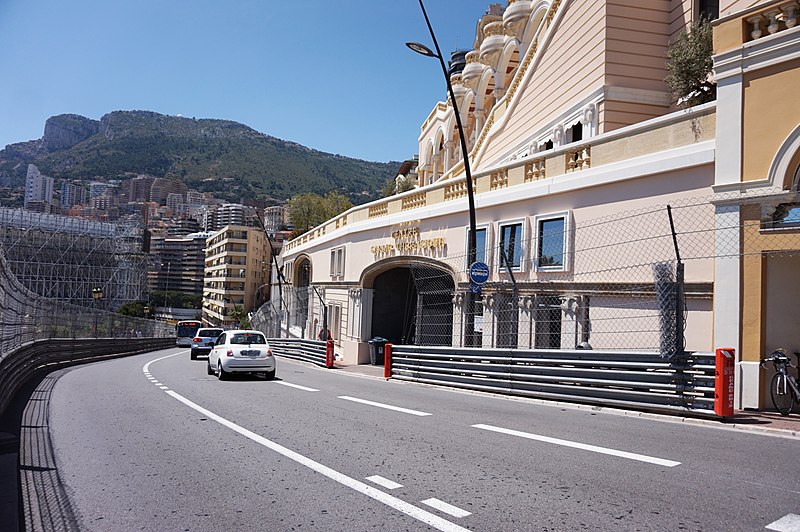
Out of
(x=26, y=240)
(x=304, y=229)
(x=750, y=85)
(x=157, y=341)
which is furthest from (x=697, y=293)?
(x=26, y=240)

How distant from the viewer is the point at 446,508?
16.8 feet

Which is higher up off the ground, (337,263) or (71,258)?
(71,258)

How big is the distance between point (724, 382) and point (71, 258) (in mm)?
83854

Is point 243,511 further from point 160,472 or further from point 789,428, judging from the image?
point 789,428

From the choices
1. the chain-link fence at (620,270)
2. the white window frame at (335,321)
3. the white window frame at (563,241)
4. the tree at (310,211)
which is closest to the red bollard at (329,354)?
the chain-link fence at (620,270)

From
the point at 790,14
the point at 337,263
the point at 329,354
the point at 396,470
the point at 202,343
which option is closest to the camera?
the point at 396,470

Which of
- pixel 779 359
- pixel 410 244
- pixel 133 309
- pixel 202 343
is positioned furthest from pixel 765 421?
pixel 133 309

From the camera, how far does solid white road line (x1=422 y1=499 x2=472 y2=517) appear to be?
196 inches

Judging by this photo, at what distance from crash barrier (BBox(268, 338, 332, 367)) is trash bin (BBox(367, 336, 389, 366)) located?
1820 mm

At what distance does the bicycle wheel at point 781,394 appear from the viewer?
375 inches

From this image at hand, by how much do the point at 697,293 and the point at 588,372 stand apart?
311cm

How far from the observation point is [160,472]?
21.4 feet

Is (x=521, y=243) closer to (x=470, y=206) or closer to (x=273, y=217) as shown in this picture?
(x=470, y=206)

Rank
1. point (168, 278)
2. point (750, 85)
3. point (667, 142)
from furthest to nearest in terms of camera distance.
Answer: point (168, 278)
point (667, 142)
point (750, 85)
